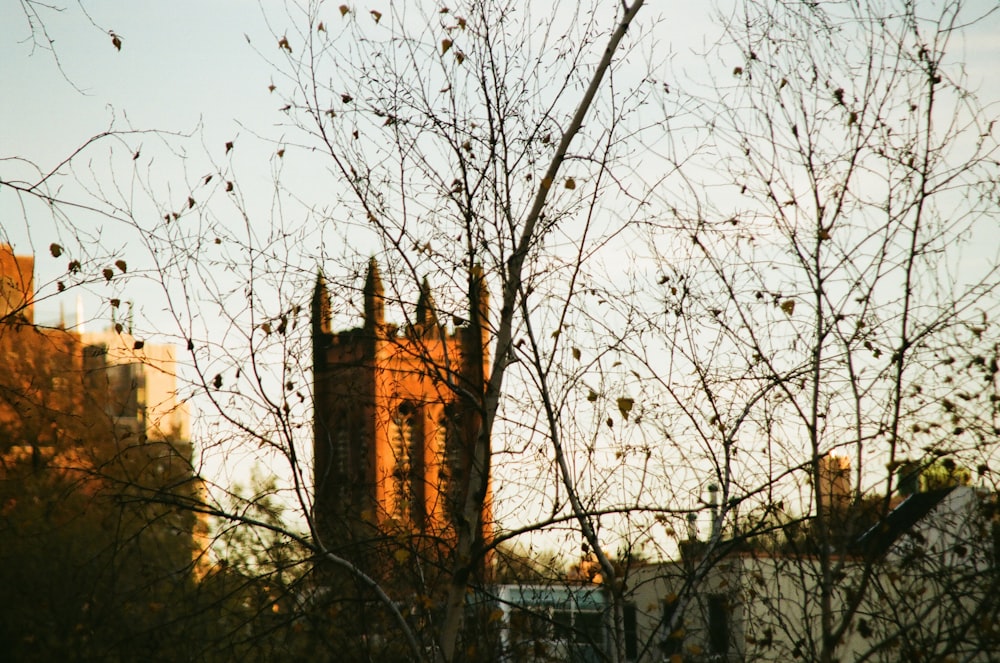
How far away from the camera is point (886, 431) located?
20.9ft

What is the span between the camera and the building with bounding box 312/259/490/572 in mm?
5852

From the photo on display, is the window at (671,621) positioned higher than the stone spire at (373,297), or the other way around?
the stone spire at (373,297)

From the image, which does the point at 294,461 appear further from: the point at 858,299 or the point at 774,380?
the point at 858,299

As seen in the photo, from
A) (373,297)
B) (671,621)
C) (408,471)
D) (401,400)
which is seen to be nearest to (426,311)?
(373,297)

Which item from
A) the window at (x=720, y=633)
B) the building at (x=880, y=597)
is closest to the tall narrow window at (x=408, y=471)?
the building at (x=880, y=597)

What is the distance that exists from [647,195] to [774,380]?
1459 millimetres

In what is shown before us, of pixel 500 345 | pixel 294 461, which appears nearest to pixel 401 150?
pixel 500 345

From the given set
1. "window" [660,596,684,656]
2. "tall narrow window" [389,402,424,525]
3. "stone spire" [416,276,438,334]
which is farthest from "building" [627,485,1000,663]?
"stone spire" [416,276,438,334]

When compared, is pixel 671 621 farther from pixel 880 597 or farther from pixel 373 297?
pixel 373 297

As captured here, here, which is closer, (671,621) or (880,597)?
(671,621)

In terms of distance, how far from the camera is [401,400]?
671cm

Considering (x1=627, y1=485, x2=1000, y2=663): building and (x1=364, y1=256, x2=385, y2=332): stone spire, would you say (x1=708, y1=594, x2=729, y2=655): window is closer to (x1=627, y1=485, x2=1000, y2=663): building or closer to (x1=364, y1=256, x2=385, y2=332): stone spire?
(x1=627, y1=485, x2=1000, y2=663): building

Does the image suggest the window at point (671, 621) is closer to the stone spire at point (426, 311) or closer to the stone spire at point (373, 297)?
the stone spire at point (426, 311)

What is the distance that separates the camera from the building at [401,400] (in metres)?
5.85
